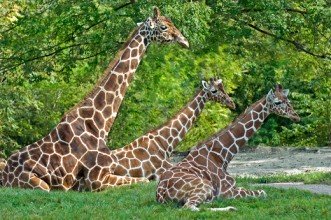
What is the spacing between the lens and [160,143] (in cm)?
1764

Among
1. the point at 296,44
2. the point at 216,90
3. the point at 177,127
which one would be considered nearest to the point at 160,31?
the point at 216,90

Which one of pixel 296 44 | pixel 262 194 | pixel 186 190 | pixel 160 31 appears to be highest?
pixel 160 31

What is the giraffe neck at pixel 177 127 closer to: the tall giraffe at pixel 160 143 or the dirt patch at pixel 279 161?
the tall giraffe at pixel 160 143

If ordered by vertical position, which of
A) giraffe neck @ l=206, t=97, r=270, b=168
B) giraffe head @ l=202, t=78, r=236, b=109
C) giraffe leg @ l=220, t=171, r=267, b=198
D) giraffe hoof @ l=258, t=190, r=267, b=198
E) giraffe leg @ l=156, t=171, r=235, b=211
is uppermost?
giraffe head @ l=202, t=78, r=236, b=109

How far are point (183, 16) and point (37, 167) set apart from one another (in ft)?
19.1

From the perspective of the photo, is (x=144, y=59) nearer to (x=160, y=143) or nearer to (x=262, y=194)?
(x=160, y=143)

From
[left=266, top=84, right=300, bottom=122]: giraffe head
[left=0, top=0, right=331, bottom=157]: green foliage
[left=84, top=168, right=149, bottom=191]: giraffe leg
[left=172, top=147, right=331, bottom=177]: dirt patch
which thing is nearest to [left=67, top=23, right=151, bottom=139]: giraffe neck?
[left=84, top=168, right=149, bottom=191]: giraffe leg

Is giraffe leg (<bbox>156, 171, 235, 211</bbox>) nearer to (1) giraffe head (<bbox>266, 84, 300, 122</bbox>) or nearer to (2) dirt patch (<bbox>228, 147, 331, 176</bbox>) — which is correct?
(1) giraffe head (<bbox>266, 84, 300, 122</bbox>)

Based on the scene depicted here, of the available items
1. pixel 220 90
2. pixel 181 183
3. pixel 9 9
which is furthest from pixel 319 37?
pixel 181 183

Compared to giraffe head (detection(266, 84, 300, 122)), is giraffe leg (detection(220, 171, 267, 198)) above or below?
below

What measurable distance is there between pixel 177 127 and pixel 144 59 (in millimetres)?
5417

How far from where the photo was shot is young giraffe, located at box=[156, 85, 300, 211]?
13.3m

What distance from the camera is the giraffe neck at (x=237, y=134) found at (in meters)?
14.9

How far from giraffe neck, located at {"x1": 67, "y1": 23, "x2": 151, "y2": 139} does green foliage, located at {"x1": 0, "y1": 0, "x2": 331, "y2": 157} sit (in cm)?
338
